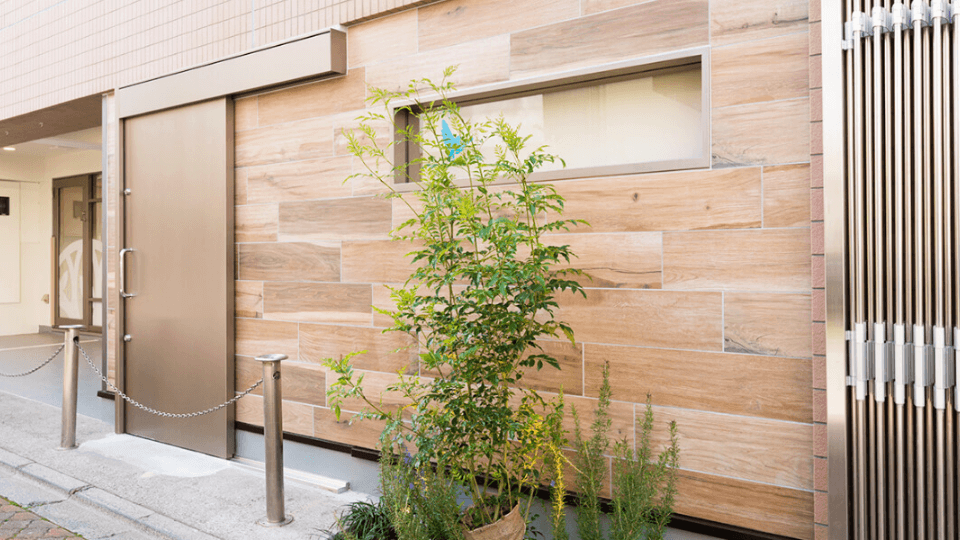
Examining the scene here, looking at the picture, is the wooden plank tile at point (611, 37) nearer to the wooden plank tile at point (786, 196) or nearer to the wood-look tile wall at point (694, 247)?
the wood-look tile wall at point (694, 247)

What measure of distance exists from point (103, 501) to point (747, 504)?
11.2ft

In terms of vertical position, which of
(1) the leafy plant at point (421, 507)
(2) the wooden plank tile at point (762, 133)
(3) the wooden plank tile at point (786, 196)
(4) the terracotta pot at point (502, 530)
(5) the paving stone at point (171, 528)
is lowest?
(5) the paving stone at point (171, 528)

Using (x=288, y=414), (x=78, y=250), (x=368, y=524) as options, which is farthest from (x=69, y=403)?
(x=78, y=250)

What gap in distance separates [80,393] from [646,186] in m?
5.70

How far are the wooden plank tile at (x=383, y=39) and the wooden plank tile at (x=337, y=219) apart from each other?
0.86m

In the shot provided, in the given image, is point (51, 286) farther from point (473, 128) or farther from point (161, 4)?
point (473, 128)

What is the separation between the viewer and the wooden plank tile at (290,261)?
13.0 feet

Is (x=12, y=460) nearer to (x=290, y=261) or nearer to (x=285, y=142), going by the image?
(x=290, y=261)

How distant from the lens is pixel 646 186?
2898 mm

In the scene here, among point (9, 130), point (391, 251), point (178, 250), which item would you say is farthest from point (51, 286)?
point (391, 251)

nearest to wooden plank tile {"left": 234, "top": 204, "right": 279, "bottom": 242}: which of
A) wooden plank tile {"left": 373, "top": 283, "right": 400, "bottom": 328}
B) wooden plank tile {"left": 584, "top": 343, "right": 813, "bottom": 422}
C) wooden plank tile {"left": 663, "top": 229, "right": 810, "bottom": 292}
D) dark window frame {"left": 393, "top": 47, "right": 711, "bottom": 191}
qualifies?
wooden plank tile {"left": 373, "top": 283, "right": 400, "bottom": 328}

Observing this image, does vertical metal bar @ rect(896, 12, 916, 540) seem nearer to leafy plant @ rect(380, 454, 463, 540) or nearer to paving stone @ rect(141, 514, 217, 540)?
leafy plant @ rect(380, 454, 463, 540)

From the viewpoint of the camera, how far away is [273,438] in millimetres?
3305

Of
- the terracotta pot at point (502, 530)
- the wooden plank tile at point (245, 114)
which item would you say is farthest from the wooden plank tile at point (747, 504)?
the wooden plank tile at point (245, 114)
